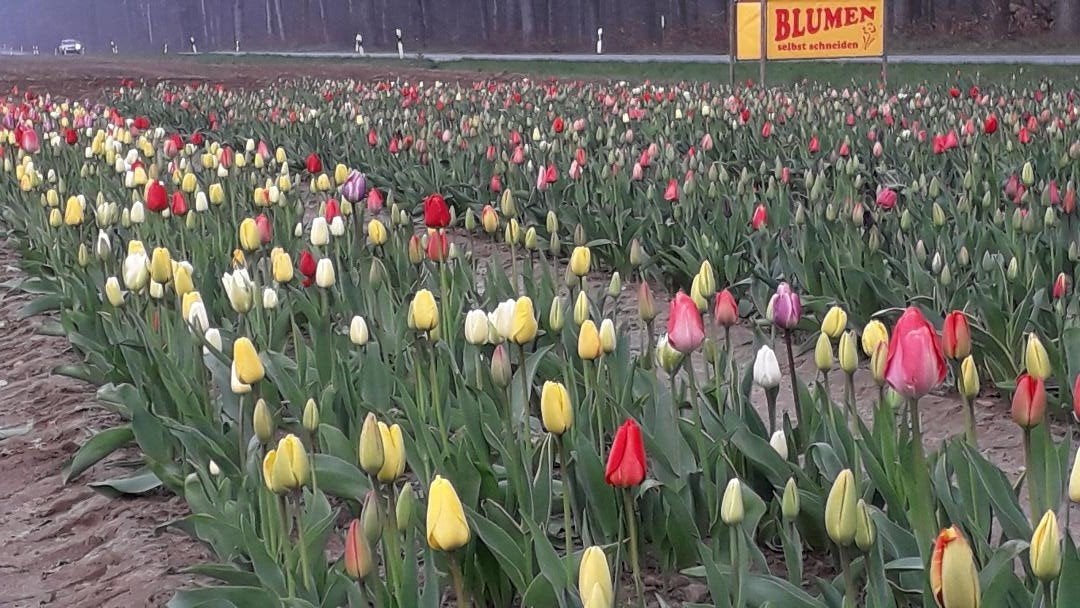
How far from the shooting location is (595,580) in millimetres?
1338

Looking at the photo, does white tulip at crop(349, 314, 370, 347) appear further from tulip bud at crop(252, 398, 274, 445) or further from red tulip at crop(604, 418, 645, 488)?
red tulip at crop(604, 418, 645, 488)

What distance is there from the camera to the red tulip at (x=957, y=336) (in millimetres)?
2010

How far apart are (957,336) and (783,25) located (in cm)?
1080

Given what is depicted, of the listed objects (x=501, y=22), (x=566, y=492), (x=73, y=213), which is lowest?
(x=566, y=492)

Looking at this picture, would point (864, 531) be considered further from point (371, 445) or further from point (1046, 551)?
point (371, 445)

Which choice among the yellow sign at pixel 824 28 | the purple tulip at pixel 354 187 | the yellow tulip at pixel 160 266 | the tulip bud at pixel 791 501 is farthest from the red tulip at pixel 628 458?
the yellow sign at pixel 824 28

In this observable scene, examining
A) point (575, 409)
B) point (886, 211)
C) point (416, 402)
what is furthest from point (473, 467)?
point (886, 211)

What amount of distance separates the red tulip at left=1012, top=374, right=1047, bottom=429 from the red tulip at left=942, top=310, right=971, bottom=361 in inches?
11.0

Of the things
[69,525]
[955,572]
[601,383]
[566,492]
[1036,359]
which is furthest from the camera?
[69,525]

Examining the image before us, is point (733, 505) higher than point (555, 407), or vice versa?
point (555, 407)

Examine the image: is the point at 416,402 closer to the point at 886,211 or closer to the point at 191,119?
the point at 886,211

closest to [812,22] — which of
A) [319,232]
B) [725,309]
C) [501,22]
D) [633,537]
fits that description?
[319,232]

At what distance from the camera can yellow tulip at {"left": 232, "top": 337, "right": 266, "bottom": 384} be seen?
2111 mm

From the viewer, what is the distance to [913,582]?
1.97 meters
